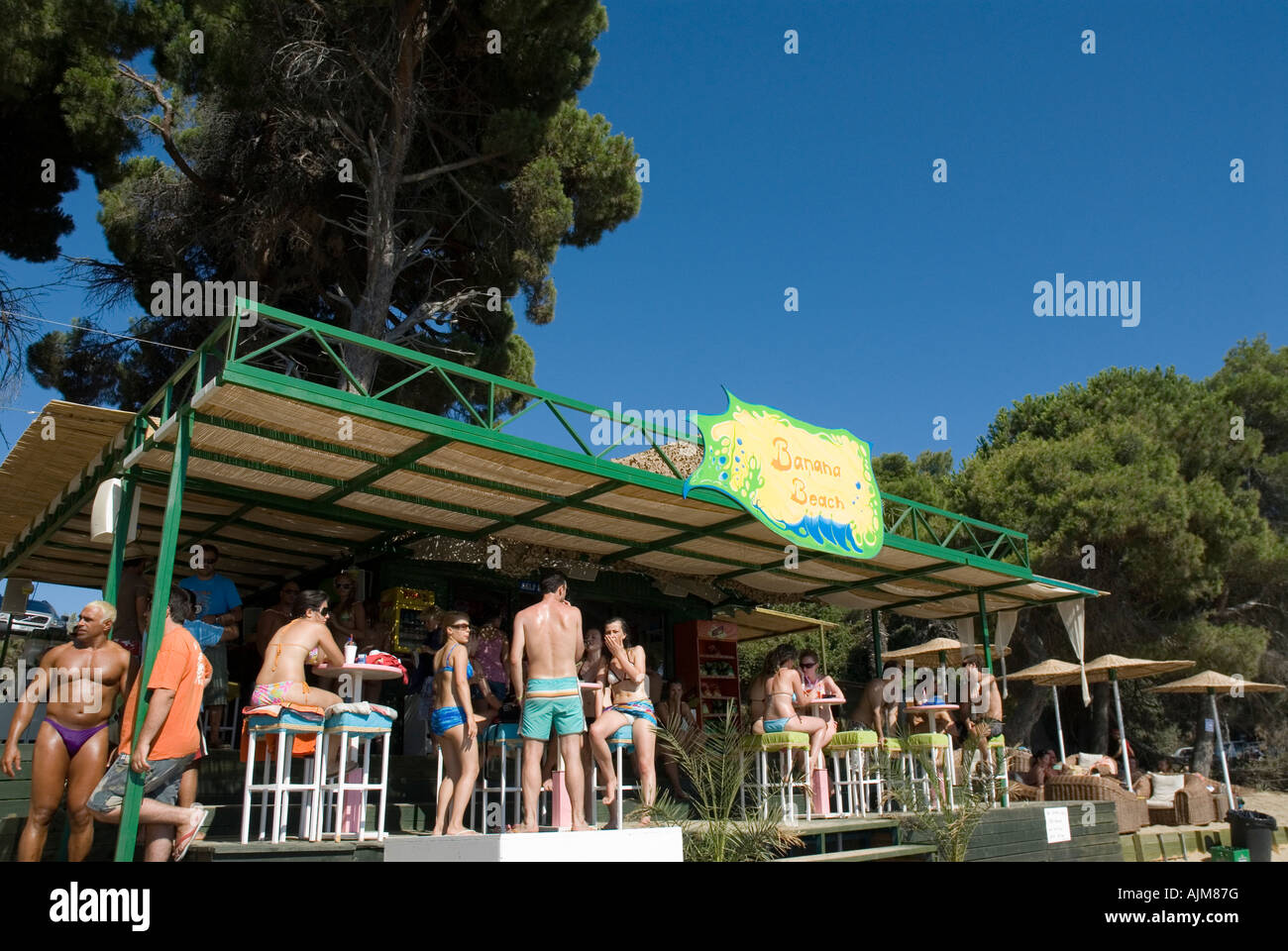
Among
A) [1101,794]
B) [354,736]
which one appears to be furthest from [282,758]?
[1101,794]

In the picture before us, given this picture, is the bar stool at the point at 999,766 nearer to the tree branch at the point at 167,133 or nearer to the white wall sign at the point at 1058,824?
the white wall sign at the point at 1058,824

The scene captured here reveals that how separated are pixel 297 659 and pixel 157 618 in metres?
0.80

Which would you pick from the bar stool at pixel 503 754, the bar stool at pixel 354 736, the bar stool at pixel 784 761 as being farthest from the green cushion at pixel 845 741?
the bar stool at pixel 354 736

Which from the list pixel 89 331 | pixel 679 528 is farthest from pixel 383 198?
pixel 679 528

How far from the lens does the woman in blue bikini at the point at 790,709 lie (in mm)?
7594

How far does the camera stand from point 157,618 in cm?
529

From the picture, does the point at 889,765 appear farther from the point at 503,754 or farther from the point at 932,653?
the point at 932,653

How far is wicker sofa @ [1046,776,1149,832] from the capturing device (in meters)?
12.0

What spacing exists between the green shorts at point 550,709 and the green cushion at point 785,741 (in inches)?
89.9

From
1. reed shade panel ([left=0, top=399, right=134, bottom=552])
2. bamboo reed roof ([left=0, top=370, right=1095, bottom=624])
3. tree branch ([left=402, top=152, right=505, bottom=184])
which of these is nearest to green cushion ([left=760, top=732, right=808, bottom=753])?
bamboo reed roof ([left=0, top=370, right=1095, bottom=624])

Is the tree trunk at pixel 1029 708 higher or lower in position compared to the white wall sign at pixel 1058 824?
higher

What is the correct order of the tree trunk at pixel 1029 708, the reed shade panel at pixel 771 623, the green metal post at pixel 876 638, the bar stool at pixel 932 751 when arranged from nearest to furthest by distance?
the bar stool at pixel 932 751 → the green metal post at pixel 876 638 → the reed shade panel at pixel 771 623 → the tree trunk at pixel 1029 708
